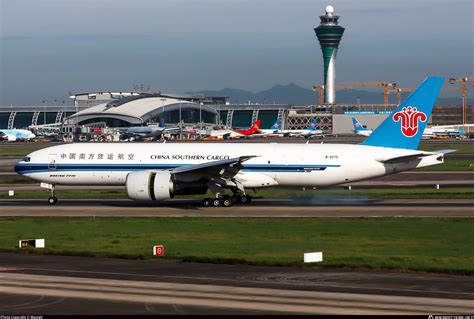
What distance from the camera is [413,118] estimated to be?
53.7 metres

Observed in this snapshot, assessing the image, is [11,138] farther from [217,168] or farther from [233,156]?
[217,168]

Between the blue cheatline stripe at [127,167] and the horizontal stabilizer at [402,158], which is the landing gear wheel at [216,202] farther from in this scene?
the horizontal stabilizer at [402,158]

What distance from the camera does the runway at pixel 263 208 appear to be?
160 feet

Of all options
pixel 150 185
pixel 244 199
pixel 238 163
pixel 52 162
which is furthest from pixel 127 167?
pixel 244 199

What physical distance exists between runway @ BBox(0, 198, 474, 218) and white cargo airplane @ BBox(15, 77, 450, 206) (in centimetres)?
135

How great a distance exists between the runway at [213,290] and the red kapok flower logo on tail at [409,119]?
84.0 feet

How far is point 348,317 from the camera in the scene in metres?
21.4

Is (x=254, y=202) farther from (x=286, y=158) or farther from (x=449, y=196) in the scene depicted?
(x=449, y=196)

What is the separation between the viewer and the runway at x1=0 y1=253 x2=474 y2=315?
2273 cm

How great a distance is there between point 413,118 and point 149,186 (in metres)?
17.2

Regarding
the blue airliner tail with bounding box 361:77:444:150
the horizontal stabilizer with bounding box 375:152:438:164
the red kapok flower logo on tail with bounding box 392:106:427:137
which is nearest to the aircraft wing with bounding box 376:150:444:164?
the horizontal stabilizer with bounding box 375:152:438:164

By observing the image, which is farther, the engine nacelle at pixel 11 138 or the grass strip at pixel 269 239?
the engine nacelle at pixel 11 138

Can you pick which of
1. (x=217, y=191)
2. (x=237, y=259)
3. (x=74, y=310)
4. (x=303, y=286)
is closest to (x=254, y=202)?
(x=217, y=191)

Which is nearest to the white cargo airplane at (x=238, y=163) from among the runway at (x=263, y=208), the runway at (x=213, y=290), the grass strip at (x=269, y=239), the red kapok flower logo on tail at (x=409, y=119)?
the red kapok flower logo on tail at (x=409, y=119)
